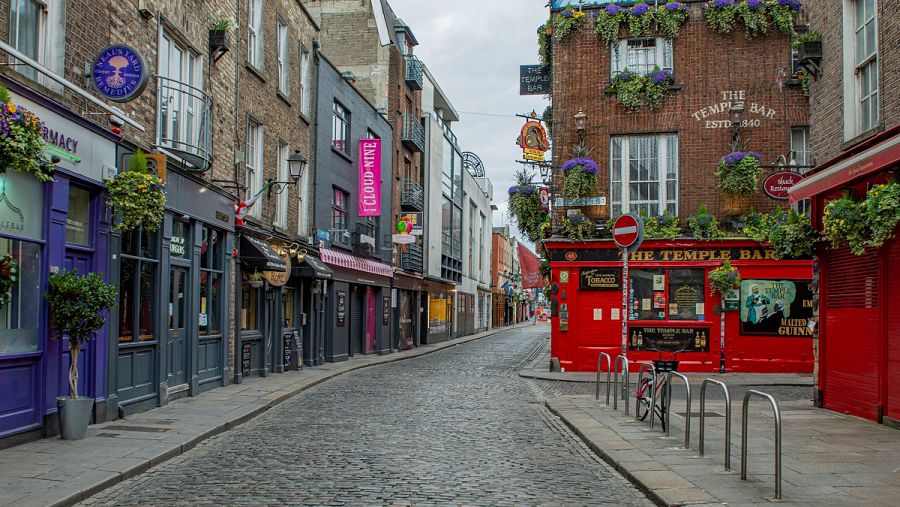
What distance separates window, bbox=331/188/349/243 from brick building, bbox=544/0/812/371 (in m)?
7.55

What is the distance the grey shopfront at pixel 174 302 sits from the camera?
1251 cm

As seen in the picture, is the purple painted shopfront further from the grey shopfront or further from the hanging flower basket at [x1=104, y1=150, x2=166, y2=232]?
the grey shopfront

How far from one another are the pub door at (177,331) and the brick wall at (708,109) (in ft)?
38.9

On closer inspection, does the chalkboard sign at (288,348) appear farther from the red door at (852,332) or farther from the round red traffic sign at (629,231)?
the red door at (852,332)

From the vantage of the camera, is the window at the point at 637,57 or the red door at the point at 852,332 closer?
the red door at the point at 852,332

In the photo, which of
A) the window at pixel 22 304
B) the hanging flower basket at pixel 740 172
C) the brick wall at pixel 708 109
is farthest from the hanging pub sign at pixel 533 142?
the window at pixel 22 304

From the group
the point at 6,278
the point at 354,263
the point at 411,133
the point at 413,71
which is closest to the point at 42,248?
the point at 6,278

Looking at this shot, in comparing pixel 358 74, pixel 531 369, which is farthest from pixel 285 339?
pixel 358 74

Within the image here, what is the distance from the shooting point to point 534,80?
2584 centimetres

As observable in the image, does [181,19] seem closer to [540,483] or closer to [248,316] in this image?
[248,316]

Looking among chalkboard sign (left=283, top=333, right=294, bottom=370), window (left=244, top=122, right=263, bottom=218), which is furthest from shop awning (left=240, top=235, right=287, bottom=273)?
chalkboard sign (left=283, top=333, right=294, bottom=370)

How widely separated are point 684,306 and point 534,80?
28.5 ft

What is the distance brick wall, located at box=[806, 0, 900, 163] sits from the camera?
11719 mm

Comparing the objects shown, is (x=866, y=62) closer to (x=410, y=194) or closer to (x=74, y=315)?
(x=74, y=315)
